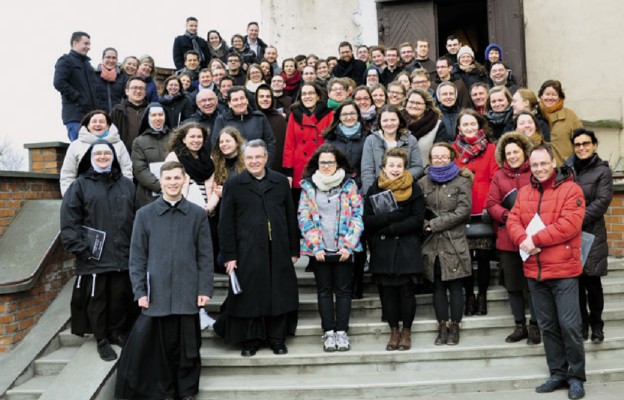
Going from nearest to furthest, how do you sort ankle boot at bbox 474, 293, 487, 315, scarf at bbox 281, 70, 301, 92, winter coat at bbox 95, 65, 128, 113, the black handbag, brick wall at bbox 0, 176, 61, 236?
the black handbag → ankle boot at bbox 474, 293, 487, 315 → brick wall at bbox 0, 176, 61, 236 → winter coat at bbox 95, 65, 128, 113 → scarf at bbox 281, 70, 301, 92

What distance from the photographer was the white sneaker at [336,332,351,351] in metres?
5.46

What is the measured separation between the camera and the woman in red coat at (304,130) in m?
6.93

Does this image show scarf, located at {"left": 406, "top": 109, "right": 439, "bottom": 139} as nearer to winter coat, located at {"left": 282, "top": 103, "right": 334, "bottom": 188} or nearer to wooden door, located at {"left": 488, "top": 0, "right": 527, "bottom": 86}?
winter coat, located at {"left": 282, "top": 103, "right": 334, "bottom": 188}

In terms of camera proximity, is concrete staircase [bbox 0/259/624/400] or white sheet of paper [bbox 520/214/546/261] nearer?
white sheet of paper [bbox 520/214/546/261]

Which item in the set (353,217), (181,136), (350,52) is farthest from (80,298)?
(350,52)

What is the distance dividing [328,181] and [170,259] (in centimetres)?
153

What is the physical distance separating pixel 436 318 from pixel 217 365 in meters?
2.05

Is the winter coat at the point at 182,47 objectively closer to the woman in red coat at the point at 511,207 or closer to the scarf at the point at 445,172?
the scarf at the point at 445,172

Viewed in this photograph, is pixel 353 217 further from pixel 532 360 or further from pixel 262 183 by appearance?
pixel 532 360

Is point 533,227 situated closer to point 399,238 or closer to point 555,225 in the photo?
point 555,225

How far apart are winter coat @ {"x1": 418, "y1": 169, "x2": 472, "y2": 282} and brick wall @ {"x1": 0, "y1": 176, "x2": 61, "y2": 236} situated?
411cm

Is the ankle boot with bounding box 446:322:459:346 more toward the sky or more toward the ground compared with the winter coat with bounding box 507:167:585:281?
more toward the ground

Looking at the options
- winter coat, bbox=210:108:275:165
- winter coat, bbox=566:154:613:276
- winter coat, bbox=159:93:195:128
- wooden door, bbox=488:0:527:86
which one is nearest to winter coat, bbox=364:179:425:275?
winter coat, bbox=566:154:613:276

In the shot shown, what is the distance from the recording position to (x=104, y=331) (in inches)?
213
